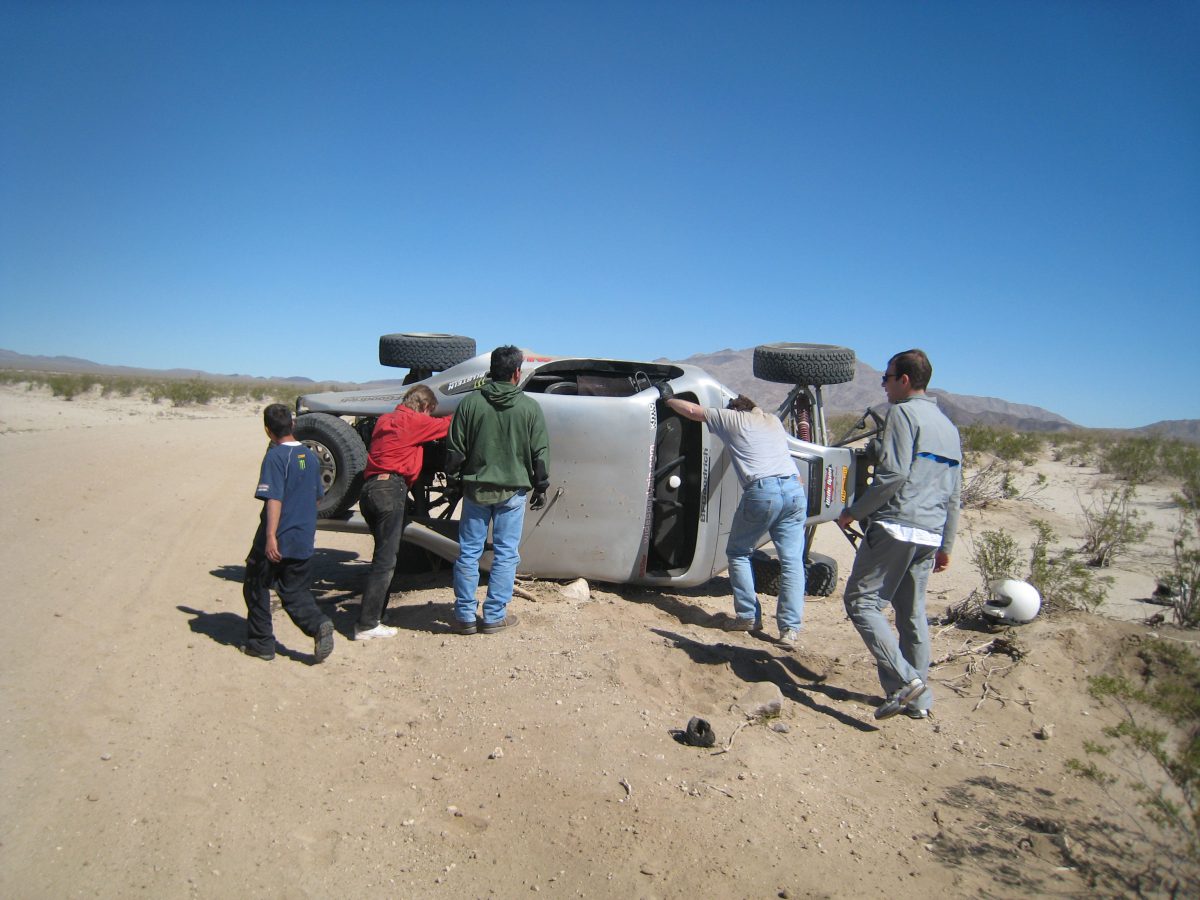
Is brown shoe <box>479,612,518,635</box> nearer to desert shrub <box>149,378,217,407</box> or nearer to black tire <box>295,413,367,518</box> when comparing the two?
black tire <box>295,413,367,518</box>

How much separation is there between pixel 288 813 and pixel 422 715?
0.98 metres

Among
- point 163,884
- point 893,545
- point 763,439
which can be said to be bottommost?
point 163,884

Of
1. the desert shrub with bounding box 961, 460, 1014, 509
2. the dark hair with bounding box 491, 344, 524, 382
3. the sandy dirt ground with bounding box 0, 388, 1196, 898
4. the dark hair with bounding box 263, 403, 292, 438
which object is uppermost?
the dark hair with bounding box 491, 344, 524, 382

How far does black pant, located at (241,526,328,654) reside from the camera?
16.0 feet

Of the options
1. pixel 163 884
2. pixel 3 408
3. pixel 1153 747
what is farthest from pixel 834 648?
pixel 3 408

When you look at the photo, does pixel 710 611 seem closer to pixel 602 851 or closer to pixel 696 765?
pixel 696 765

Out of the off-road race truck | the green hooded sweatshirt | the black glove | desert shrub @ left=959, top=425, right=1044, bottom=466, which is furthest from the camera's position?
desert shrub @ left=959, top=425, right=1044, bottom=466

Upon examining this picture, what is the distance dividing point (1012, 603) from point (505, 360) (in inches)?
167

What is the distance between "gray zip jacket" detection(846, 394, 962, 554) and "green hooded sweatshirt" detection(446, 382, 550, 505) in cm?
208

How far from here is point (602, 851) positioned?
10.4 ft

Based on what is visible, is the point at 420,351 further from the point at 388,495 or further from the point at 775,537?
the point at 775,537

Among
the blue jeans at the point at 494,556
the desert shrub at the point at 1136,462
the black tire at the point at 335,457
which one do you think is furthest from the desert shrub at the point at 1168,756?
the desert shrub at the point at 1136,462

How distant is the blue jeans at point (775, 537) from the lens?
215 inches

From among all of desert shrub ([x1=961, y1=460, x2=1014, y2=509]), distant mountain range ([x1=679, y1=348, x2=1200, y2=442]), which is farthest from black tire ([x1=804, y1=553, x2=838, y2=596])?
distant mountain range ([x1=679, y1=348, x2=1200, y2=442])
